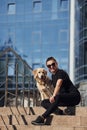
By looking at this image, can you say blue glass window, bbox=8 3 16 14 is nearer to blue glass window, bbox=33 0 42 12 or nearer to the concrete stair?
blue glass window, bbox=33 0 42 12

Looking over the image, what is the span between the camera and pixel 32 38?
53656 millimetres

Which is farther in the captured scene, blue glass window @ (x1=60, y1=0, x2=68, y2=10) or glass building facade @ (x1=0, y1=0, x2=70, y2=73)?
blue glass window @ (x1=60, y1=0, x2=68, y2=10)

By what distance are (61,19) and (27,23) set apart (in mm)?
3715

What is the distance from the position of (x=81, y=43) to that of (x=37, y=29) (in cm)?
1235

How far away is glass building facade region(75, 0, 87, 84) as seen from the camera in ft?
135

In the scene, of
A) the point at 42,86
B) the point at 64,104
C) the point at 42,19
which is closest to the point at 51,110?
the point at 64,104

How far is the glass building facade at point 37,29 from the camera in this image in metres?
52.4

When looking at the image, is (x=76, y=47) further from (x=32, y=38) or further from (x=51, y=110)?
(x=51, y=110)

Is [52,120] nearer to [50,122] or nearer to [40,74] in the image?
[50,122]

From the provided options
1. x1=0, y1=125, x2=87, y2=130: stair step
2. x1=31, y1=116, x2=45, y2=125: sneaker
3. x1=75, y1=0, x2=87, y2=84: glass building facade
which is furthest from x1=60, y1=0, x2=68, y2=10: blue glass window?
x1=0, y1=125, x2=87, y2=130: stair step

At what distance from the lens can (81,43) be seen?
138ft

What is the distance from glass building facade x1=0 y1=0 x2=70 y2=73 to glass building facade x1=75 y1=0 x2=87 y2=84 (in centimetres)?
662

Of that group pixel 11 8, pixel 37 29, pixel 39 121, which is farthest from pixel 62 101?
pixel 11 8

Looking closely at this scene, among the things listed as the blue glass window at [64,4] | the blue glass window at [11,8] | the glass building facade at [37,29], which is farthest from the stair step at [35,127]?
the blue glass window at [11,8]
